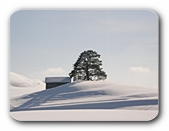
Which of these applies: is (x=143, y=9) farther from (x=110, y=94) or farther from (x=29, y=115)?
(x=29, y=115)

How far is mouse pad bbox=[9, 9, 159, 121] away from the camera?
211 inches

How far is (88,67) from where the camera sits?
18.3ft

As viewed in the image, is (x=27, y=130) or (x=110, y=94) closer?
(x=27, y=130)

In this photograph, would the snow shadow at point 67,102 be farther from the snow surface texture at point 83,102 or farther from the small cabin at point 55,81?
the small cabin at point 55,81

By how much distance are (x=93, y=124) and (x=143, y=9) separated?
1.67 m

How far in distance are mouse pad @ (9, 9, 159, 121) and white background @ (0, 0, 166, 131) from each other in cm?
7

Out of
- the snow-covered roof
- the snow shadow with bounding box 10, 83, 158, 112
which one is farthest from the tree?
the snow shadow with bounding box 10, 83, 158, 112

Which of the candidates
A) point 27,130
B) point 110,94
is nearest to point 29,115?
point 27,130

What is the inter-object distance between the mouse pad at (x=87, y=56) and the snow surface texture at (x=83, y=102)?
1 cm

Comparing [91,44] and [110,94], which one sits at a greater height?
[91,44]

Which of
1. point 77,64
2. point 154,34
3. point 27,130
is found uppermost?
point 154,34
